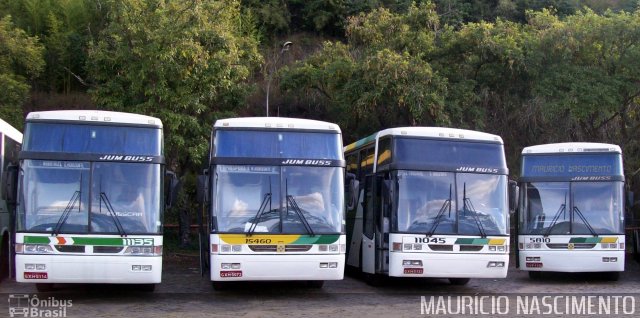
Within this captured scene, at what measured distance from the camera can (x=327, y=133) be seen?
1409cm

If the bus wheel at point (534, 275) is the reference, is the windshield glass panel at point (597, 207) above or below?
above

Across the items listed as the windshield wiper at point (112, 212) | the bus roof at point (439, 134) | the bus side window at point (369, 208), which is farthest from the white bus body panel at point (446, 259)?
the windshield wiper at point (112, 212)

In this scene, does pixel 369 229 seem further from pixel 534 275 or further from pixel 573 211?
pixel 534 275

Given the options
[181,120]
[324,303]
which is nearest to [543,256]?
[324,303]

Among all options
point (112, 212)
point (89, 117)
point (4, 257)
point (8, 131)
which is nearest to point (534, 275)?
point (112, 212)

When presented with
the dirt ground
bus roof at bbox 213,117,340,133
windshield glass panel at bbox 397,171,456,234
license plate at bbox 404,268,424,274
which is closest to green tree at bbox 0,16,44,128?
the dirt ground

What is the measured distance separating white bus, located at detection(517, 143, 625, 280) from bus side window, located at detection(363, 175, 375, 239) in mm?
3904

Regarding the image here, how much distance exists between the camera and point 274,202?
13430mm

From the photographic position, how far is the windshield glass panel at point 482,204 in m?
14.4

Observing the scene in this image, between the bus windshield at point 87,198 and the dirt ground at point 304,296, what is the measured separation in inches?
53.6

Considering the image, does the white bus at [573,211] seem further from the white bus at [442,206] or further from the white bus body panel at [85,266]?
the white bus body panel at [85,266]

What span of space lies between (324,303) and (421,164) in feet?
10.5

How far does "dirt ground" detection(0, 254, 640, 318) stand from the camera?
12398 millimetres

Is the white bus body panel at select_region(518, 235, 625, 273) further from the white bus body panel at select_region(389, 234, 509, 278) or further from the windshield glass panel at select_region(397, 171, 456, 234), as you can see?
the windshield glass panel at select_region(397, 171, 456, 234)
